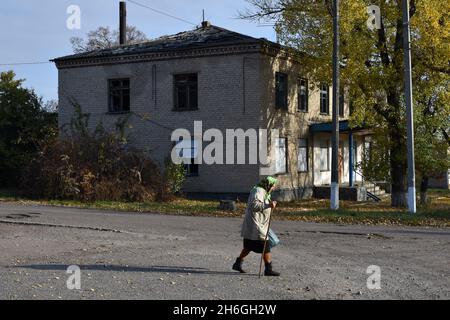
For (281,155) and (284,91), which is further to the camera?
(284,91)

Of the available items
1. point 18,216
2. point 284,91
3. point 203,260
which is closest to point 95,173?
point 18,216

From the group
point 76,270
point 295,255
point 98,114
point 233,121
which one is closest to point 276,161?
point 233,121

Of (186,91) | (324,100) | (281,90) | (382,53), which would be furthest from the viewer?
(324,100)

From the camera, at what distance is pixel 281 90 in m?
28.7

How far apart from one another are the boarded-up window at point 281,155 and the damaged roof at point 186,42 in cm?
446

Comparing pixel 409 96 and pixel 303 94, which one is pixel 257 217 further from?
pixel 303 94

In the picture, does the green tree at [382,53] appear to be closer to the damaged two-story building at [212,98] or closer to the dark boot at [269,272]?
the damaged two-story building at [212,98]

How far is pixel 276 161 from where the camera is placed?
28094mm

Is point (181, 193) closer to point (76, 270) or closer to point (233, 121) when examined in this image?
point (233, 121)

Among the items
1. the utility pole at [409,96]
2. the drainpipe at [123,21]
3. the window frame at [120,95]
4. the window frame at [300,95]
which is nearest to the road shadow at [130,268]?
the utility pole at [409,96]

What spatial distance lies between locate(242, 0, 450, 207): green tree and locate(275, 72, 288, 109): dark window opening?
12.2ft

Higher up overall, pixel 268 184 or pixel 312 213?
pixel 268 184

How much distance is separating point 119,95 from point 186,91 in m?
3.94

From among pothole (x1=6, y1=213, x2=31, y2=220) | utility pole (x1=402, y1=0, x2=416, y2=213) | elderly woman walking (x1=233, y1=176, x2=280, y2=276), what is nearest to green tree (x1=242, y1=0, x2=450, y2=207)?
utility pole (x1=402, y1=0, x2=416, y2=213)
